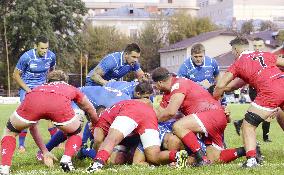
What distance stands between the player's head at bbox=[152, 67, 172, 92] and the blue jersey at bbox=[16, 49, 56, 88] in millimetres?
4226

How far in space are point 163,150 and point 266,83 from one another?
72.1 inches

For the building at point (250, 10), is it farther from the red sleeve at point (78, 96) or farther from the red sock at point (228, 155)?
the red sleeve at point (78, 96)

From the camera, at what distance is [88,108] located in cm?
959

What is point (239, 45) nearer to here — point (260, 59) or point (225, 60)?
point (260, 59)

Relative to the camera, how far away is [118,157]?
→ 10.1 metres

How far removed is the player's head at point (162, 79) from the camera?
991 centimetres

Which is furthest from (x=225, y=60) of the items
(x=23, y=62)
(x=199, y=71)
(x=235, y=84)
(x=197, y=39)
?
(x=235, y=84)

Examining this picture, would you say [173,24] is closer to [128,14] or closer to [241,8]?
[128,14]

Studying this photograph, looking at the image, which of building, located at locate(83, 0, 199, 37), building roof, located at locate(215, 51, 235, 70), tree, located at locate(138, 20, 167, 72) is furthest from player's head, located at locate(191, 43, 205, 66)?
building, located at locate(83, 0, 199, 37)

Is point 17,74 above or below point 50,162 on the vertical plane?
above

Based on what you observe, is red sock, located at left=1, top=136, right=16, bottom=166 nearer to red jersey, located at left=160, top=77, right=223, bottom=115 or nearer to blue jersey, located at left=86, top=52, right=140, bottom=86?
red jersey, located at left=160, top=77, right=223, bottom=115

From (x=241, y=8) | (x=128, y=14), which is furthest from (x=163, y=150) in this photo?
(x=241, y=8)

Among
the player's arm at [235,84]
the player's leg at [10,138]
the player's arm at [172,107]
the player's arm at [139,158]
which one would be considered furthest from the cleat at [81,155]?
the player's arm at [235,84]

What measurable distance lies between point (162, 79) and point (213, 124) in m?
1.03
